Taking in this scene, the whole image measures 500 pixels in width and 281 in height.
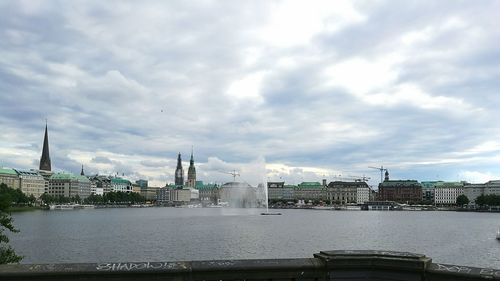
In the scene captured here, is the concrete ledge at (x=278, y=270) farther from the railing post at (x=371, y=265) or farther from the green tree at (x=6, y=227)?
→ the green tree at (x=6, y=227)

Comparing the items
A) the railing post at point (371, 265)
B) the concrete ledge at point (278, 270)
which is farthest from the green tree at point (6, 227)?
the railing post at point (371, 265)

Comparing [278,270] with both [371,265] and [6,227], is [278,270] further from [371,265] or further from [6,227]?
[6,227]

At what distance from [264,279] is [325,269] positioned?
1.09 meters

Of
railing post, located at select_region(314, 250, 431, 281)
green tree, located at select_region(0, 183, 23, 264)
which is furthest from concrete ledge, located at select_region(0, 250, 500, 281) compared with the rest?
green tree, located at select_region(0, 183, 23, 264)

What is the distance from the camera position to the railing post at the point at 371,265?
8969 mm

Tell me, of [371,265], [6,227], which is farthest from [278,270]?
[6,227]

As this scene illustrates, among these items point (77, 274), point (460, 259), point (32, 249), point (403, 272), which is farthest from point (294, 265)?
point (32, 249)

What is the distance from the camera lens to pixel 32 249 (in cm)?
5597

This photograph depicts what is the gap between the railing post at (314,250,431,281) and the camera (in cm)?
897

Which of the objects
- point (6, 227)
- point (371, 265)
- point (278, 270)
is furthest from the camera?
point (6, 227)

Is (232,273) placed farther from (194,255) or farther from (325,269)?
(194,255)

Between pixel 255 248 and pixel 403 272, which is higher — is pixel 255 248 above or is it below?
below

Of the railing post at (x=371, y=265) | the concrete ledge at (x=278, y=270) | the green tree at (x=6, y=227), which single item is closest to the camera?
the concrete ledge at (x=278, y=270)

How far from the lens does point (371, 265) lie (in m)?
9.20
